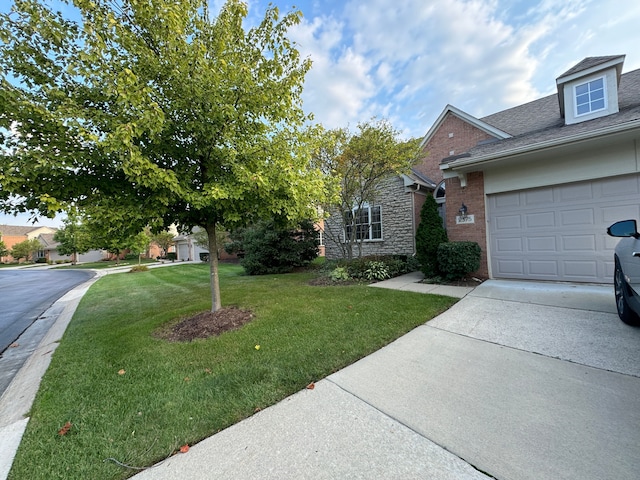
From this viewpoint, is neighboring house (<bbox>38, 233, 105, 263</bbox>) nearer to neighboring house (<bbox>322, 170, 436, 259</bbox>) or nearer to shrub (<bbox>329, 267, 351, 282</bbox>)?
neighboring house (<bbox>322, 170, 436, 259</bbox>)

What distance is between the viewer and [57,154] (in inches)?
128

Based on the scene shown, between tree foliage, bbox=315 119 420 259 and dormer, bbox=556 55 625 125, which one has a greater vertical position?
dormer, bbox=556 55 625 125

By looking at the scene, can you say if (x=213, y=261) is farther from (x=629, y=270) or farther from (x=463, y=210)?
(x=463, y=210)

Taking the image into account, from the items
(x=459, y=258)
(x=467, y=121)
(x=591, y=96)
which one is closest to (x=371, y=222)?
(x=459, y=258)

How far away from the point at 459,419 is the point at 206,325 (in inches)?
166

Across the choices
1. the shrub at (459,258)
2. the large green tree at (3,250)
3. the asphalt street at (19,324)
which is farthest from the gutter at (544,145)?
the large green tree at (3,250)

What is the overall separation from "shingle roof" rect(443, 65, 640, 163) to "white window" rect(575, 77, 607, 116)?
0.46 meters

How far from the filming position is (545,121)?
9656mm

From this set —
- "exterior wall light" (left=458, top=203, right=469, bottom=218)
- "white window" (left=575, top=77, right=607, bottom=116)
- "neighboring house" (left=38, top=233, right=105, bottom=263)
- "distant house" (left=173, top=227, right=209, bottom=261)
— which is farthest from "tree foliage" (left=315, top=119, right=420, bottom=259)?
"neighboring house" (left=38, top=233, right=105, bottom=263)

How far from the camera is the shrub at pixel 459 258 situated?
7.31 m

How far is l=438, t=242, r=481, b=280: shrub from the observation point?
288 inches

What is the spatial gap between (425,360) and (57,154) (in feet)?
17.0

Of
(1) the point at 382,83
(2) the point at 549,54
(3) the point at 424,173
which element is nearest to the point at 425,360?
(2) the point at 549,54

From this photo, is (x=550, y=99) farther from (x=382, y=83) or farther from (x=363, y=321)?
(x=363, y=321)
